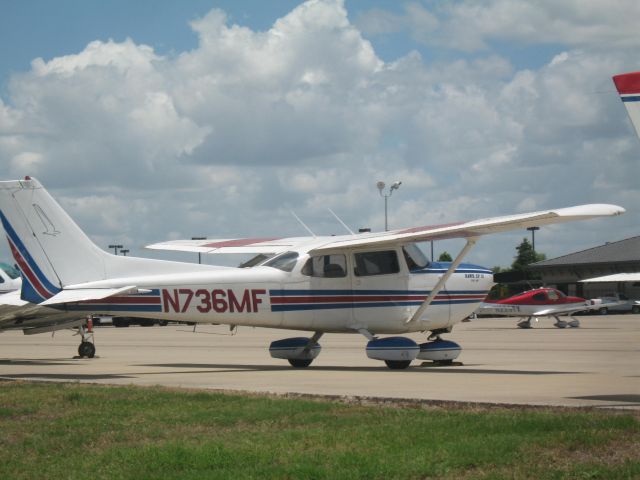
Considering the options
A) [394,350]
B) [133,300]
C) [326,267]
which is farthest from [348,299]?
[133,300]

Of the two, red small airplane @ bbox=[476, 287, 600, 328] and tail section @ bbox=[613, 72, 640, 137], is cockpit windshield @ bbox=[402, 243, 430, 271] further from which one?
red small airplane @ bbox=[476, 287, 600, 328]

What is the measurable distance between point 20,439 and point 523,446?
481 centimetres

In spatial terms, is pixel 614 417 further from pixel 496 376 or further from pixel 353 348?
pixel 353 348

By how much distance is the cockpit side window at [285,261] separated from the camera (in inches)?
749

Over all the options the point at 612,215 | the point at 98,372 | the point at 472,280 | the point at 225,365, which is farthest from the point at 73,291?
the point at 612,215

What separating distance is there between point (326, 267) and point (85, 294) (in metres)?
4.53

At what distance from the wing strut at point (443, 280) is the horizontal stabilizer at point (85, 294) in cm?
538

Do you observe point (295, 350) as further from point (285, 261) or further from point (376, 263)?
point (376, 263)

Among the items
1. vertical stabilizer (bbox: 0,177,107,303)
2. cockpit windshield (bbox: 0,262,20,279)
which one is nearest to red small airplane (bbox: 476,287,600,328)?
cockpit windshield (bbox: 0,262,20,279)

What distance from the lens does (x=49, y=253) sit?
726 inches

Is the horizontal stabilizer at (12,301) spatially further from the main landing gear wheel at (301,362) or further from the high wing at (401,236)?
the main landing gear wheel at (301,362)

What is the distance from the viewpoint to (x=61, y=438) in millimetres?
9727

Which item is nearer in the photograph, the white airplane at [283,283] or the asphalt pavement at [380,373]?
the asphalt pavement at [380,373]

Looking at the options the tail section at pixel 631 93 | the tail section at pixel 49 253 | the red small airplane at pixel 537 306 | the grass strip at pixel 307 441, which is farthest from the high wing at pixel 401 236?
the red small airplane at pixel 537 306
